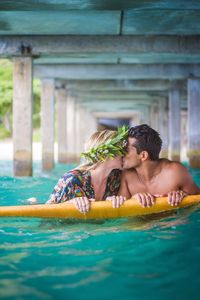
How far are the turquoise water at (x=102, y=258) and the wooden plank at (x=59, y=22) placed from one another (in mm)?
6324

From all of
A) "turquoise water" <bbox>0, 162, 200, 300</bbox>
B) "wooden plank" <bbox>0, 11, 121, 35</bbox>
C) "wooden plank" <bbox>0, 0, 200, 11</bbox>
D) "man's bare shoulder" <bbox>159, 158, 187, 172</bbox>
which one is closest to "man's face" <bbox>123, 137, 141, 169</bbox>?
"man's bare shoulder" <bbox>159, 158, 187, 172</bbox>

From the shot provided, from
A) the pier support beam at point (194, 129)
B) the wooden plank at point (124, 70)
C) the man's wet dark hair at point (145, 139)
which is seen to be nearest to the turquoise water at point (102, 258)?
the man's wet dark hair at point (145, 139)

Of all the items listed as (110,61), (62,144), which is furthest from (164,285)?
(62,144)

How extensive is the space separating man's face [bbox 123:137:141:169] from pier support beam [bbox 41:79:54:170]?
14.9 m

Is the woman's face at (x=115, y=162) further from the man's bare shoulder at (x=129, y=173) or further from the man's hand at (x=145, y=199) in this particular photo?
the man's hand at (x=145, y=199)

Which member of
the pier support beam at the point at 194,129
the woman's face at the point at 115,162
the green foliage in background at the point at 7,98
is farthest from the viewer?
the green foliage in background at the point at 7,98

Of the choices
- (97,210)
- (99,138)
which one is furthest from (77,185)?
(99,138)

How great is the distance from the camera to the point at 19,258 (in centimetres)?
495

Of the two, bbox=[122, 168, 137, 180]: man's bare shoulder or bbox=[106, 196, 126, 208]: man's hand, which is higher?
bbox=[122, 168, 137, 180]: man's bare shoulder

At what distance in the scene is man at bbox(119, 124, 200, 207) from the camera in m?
6.02

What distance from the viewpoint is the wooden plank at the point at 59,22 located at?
11.4 meters

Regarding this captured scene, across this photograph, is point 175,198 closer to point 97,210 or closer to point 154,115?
point 97,210

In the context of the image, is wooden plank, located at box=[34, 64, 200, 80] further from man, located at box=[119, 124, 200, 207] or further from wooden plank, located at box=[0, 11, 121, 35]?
man, located at box=[119, 124, 200, 207]

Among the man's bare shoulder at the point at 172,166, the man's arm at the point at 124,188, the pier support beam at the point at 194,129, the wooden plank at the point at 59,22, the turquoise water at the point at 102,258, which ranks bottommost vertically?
the turquoise water at the point at 102,258
